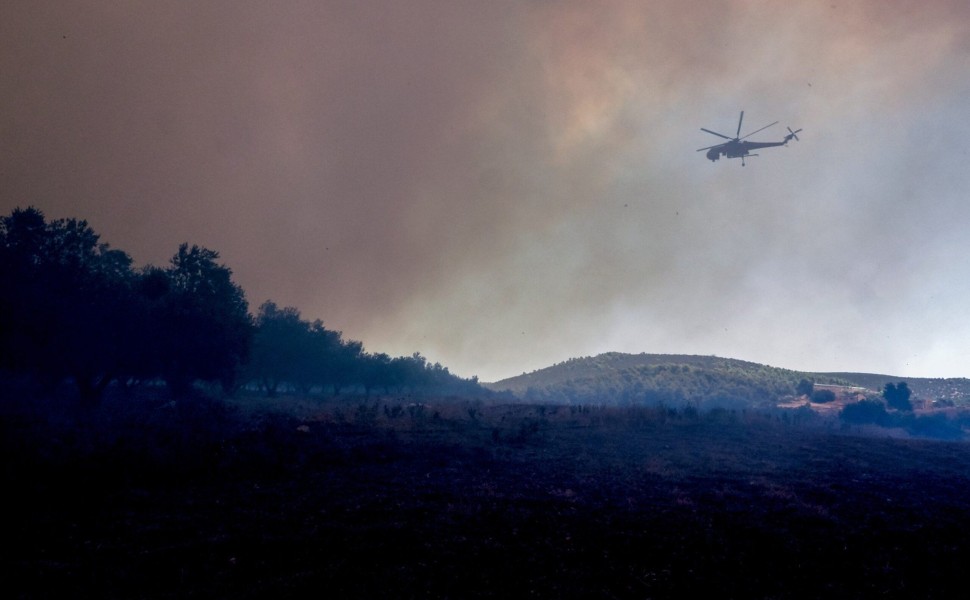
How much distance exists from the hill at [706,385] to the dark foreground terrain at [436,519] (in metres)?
69.3

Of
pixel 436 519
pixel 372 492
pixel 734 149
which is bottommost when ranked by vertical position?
pixel 372 492

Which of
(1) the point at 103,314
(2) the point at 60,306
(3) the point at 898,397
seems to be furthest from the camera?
(3) the point at 898,397

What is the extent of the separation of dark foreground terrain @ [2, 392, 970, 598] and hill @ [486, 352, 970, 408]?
6934 centimetres

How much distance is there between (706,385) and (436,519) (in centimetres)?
10266

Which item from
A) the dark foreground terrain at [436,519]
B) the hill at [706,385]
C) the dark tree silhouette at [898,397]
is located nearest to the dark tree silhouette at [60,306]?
the dark foreground terrain at [436,519]

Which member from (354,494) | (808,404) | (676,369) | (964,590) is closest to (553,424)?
(354,494)

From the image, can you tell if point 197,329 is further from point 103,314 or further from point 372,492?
point 372,492

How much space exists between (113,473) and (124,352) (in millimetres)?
18946

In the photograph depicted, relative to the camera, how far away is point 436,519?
39.3ft

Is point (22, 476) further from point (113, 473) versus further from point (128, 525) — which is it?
point (128, 525)

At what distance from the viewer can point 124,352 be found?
2880 centimetres

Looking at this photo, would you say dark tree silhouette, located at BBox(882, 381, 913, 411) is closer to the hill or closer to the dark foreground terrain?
the hill

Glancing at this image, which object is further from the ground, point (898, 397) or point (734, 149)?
point (734, 149)

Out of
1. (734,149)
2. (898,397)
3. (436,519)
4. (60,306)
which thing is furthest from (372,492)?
(898,397)
